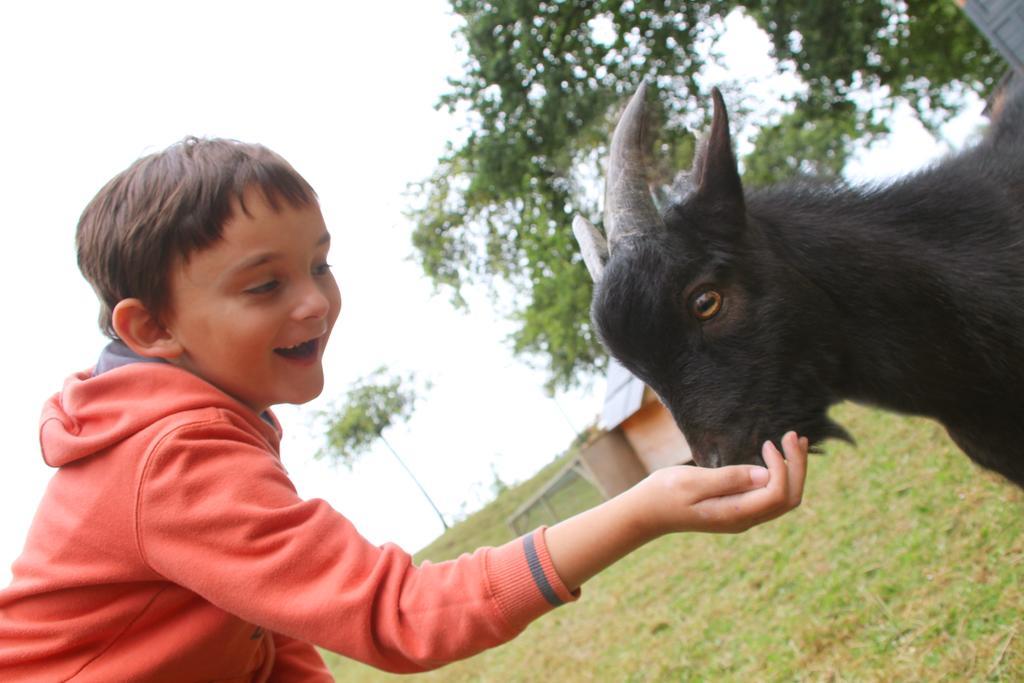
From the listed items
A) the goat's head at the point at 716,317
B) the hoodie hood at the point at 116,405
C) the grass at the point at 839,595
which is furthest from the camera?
the grass at the point at 839,595

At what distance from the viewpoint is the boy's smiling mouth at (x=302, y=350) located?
2.02m

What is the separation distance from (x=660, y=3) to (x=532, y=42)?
1.40 m

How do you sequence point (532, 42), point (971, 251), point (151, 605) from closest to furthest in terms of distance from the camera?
point (151, 605), point (971, 251), point (532, 42)

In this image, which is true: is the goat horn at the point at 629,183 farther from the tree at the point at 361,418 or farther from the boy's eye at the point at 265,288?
the tree at the point at 361,418

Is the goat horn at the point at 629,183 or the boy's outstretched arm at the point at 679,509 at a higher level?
the goat horn at the point at 629,183

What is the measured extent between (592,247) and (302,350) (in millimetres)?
1083

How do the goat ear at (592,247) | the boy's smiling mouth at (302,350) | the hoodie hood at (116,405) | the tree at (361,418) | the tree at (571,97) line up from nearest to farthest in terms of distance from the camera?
the hoodie hood at (116,405), the boy's smiling mouth at (302,350), the goat ear at (592,247), the tree at (571,97), the tree at (361,418)

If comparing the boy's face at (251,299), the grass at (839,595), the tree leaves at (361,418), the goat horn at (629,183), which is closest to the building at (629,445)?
the grass at (839,595)

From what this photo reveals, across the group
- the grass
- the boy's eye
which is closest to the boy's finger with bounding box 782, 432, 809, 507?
the boy's eye

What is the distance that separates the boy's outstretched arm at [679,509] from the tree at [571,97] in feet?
17.0

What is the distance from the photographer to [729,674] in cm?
352

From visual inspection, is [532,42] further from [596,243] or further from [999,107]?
[596,243]

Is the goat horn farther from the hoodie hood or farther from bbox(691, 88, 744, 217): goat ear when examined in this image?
the hoodie hood

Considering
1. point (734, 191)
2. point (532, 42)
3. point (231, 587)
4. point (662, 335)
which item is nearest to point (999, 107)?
point (734, 191)
